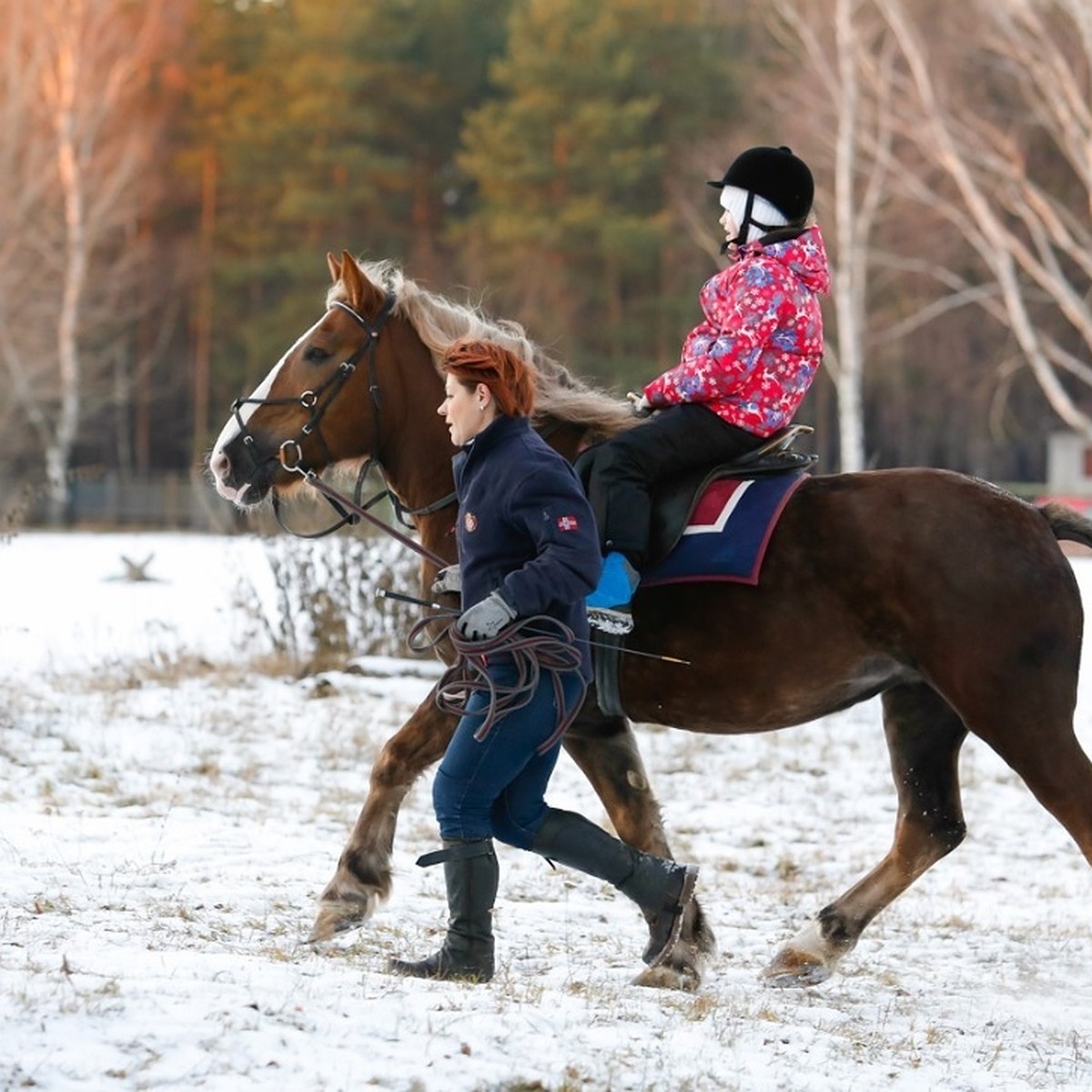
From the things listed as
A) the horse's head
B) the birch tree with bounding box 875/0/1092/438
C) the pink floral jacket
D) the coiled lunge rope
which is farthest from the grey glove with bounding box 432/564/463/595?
the birch tree with bounding box 875/0/1092/438

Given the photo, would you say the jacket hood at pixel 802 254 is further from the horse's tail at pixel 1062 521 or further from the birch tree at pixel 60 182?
the birch tree at pixel 60 182

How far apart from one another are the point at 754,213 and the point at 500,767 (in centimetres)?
213

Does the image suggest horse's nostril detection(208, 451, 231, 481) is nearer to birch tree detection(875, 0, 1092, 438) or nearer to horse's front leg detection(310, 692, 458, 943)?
horse's front leg detection(310, 692, 458, 943)

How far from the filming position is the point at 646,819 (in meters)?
6.09

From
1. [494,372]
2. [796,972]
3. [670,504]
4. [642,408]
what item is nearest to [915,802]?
[796,972]

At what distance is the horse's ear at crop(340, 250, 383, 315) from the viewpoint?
6.28 m

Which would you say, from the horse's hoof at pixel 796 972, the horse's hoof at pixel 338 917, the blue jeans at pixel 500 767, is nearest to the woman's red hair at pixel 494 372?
the blue jeans at pixel 500 767

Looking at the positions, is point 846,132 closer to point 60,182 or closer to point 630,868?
point 60,182

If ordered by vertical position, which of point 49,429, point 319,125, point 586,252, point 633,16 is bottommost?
point 49,429

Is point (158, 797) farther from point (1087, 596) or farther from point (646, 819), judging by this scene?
point (1087, 596)

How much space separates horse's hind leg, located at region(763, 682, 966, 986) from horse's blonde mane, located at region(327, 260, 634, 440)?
1.49 m

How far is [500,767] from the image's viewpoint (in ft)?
16.8

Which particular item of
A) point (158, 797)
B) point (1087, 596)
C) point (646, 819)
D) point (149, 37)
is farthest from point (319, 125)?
point (646, 819)

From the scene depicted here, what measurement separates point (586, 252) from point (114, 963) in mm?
36368
